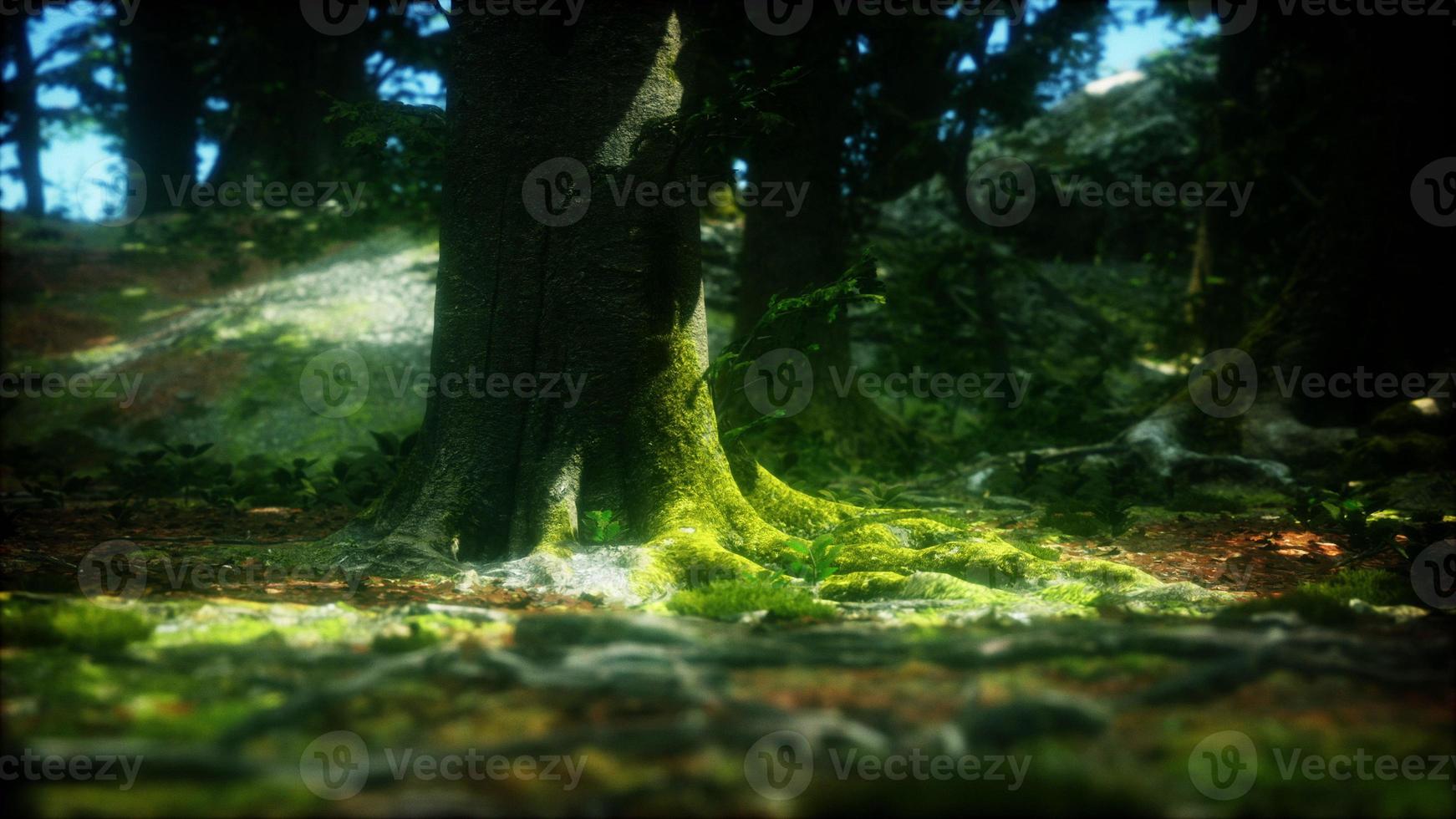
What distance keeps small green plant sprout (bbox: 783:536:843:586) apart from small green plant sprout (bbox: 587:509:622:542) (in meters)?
1.00

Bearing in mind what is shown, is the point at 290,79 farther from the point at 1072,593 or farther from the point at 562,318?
the point at 1072,593

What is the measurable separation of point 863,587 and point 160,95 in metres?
21.0

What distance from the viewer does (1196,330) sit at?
14820 millimetres

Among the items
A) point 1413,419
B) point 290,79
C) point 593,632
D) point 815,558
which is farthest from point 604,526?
point 290,79

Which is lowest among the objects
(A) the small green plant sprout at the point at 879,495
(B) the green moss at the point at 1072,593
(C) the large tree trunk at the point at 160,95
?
(B) the green moss at the point at 1072,593

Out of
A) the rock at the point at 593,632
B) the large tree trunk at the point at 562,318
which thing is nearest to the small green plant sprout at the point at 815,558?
the large tree trunk at the point at 562,318

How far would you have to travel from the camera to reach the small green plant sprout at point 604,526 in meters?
5.34

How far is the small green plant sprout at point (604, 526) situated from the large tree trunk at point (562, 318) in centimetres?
7

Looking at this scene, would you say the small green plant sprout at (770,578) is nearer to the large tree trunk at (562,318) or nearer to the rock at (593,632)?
the large tree trunk at (562,318)

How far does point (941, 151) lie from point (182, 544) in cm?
941

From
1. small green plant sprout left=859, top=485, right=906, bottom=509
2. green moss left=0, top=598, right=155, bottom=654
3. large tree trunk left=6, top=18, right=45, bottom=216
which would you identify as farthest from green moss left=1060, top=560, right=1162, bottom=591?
large tree trunk left=6, top=18, right=45, bottom=216

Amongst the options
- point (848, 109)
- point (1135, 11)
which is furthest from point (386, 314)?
point (1135, 11)

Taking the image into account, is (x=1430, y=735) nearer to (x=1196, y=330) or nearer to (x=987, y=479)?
(x=987, y=479)

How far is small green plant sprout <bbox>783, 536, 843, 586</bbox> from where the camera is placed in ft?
16.6
